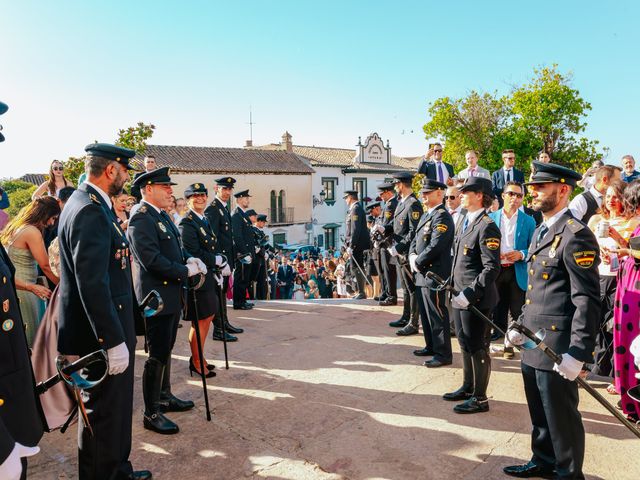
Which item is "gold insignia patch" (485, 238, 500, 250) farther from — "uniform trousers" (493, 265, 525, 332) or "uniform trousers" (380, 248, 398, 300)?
"uniform trousers" (380, 248, 398, 300)

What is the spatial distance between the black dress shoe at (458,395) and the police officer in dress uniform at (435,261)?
0.90 m

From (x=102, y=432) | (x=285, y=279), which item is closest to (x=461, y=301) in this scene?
(x=102, y=432)

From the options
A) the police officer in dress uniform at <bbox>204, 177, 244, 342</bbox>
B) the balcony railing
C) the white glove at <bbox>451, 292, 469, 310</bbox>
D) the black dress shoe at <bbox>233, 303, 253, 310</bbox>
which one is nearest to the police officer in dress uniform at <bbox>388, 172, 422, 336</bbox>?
the white glove at <bbox>451, 292, 469, 310</bbox>

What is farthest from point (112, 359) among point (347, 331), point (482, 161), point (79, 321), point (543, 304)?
point (482, 161)

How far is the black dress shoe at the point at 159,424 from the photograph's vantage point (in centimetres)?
390

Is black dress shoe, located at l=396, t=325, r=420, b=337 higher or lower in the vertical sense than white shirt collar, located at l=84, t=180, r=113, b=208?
lower

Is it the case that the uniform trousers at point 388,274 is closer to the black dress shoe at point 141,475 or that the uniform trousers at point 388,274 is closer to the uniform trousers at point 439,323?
the uniform trousers at point 439,323

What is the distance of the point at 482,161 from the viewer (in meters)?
24.9

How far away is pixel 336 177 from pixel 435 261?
120 feet

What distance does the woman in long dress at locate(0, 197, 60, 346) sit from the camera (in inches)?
181

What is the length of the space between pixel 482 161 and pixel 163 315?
23807mm

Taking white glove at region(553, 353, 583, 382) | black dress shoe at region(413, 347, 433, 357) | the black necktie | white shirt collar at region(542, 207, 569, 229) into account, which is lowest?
black dress shoe at region(413, 347, 433, 357)

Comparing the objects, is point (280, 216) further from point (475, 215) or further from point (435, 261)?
point (475, 215)

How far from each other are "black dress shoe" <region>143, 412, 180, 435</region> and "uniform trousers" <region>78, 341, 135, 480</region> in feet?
2.59
